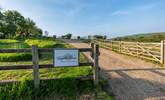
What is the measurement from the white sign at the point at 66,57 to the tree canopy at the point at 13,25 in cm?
4587

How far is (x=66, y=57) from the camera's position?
625cm

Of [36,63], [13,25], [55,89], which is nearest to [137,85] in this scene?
[55,89]

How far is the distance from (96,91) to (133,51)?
32.3 ft

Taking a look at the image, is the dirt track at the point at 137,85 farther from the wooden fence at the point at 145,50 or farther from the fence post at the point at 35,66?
the wooden fence at the point at 145,50

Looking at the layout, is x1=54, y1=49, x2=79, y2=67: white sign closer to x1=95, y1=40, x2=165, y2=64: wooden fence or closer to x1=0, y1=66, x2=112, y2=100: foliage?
x1=0, y1=66, x2=112, y2=100: foliage

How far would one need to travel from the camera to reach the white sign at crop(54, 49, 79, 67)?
6.15m

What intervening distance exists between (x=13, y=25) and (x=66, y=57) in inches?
1979

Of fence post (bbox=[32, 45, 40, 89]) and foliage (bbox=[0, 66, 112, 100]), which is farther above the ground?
fence post (bbox=[32, 45, 40, 89])

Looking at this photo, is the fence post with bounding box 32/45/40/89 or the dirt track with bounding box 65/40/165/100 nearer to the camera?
the dirt track with bounding box 65/40/165/100

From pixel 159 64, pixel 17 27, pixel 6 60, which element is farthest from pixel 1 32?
pixel 159 64

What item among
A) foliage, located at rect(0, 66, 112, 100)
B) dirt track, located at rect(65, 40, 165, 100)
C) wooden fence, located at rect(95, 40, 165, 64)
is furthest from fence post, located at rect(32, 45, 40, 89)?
wooden fence, located at rect(95, 40, 165, 64)

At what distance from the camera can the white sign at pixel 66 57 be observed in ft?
20.2

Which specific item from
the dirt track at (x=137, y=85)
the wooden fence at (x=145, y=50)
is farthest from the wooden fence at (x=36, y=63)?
the wooden fence at (x=145, y=50)

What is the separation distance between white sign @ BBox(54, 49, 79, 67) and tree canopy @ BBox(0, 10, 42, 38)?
4587 cm
